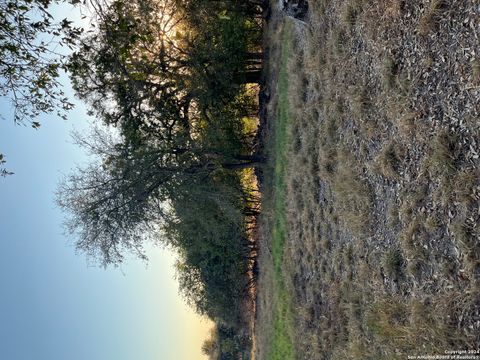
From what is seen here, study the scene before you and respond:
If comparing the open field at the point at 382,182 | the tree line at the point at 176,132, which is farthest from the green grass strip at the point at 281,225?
the tree line at the point at 176,132

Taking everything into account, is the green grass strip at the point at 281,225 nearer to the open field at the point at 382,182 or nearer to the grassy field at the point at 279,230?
the grassy field at the point at 279,230

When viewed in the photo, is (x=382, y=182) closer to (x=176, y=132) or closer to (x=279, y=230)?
(x=279, y=230)

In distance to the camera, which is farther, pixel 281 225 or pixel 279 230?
pixel 279 230

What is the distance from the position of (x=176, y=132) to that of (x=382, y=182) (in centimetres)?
1140

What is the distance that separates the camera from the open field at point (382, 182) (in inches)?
220

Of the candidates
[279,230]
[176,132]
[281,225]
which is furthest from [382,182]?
[176,132]

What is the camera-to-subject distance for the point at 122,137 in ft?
56.4

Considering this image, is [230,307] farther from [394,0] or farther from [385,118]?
[394,0]

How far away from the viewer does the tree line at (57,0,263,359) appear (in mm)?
16031

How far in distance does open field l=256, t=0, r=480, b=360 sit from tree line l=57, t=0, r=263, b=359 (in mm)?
4449

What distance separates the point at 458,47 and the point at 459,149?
1.41m

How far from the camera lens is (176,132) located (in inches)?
686

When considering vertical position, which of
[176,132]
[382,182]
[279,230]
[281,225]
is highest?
[176,132]

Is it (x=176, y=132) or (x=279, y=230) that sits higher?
(x=176, y=132)
